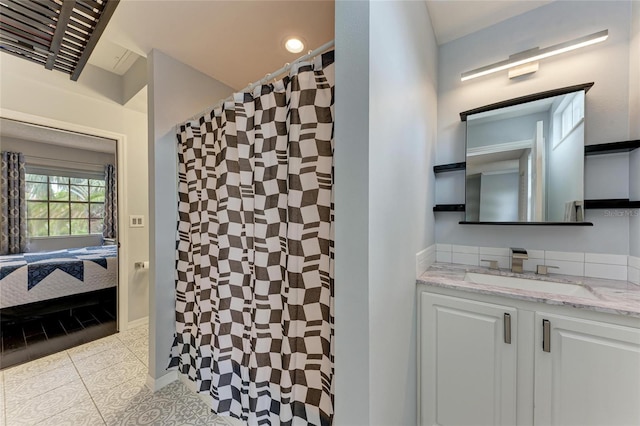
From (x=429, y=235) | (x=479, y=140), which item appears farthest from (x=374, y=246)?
(x=479, y=140)

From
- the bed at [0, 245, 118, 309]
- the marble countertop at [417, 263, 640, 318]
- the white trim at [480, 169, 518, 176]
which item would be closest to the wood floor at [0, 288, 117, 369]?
the bed at [0, 245, 118, 309]

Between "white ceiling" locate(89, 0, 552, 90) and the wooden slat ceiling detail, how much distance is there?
0.21m

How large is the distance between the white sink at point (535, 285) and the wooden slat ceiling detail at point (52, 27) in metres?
2.54

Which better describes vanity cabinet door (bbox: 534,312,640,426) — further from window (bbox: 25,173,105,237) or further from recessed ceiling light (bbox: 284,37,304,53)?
window (bbox: 25,173,105,237)

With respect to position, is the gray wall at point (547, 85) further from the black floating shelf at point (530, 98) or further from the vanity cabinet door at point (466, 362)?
the vanity cabinet door at point (466, 362)

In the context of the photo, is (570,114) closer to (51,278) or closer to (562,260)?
(562,260)

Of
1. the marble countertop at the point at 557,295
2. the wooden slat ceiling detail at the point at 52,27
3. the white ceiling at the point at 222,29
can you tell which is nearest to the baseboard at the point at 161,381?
the marble countertop at the point at 557,295

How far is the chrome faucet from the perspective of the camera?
4.65 feet

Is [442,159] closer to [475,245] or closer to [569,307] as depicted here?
[475,245]

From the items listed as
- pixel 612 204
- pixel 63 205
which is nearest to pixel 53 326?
pixel 63 205

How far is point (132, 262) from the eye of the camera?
8.72 ft

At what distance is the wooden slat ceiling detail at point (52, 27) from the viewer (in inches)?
48.6

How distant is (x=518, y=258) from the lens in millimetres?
1425

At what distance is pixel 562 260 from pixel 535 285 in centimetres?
27
